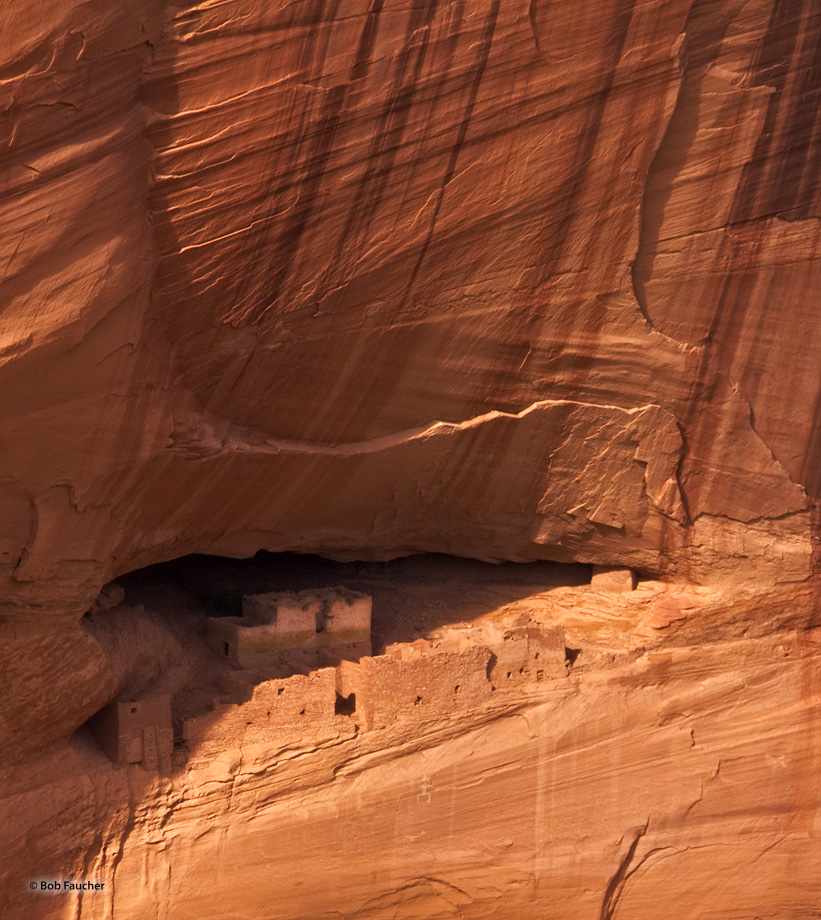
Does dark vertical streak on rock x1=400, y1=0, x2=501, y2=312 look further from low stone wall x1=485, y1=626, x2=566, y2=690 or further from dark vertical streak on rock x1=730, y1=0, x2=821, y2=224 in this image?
low stone wall x1=485, y1=626, x2=566, y2=690

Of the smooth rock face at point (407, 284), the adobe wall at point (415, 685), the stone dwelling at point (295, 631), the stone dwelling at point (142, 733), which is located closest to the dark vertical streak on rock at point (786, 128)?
the smooth rock face at point (407, 284)

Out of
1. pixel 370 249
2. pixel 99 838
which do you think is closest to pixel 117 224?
pixel 370 249

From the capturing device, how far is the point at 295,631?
9.67m

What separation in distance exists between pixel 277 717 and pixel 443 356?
2807 mm

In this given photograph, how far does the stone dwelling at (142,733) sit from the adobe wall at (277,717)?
167 mm

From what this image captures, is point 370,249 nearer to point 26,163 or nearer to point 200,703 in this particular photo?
point 26,163

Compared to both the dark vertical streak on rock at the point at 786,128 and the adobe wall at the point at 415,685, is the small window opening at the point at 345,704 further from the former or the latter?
the dark vertical streak on rock at the point at 786,128

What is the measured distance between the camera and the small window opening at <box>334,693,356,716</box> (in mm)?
9375

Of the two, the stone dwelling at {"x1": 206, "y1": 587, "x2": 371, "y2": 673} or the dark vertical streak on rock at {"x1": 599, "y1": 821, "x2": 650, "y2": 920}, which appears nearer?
the stone dwelling at {"x1": 206, "y1": 587, "x2": 371, "y2": 673}

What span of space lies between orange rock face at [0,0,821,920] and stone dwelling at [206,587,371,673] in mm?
498

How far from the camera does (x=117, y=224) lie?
24.2 feet

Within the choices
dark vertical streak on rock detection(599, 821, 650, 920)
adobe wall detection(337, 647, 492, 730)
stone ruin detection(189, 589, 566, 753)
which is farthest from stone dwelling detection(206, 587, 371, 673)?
dark vertical streak on rock detection(599, 821, 650, 920)

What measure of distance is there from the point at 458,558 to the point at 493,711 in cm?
213

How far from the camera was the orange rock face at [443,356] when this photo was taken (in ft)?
24.3
